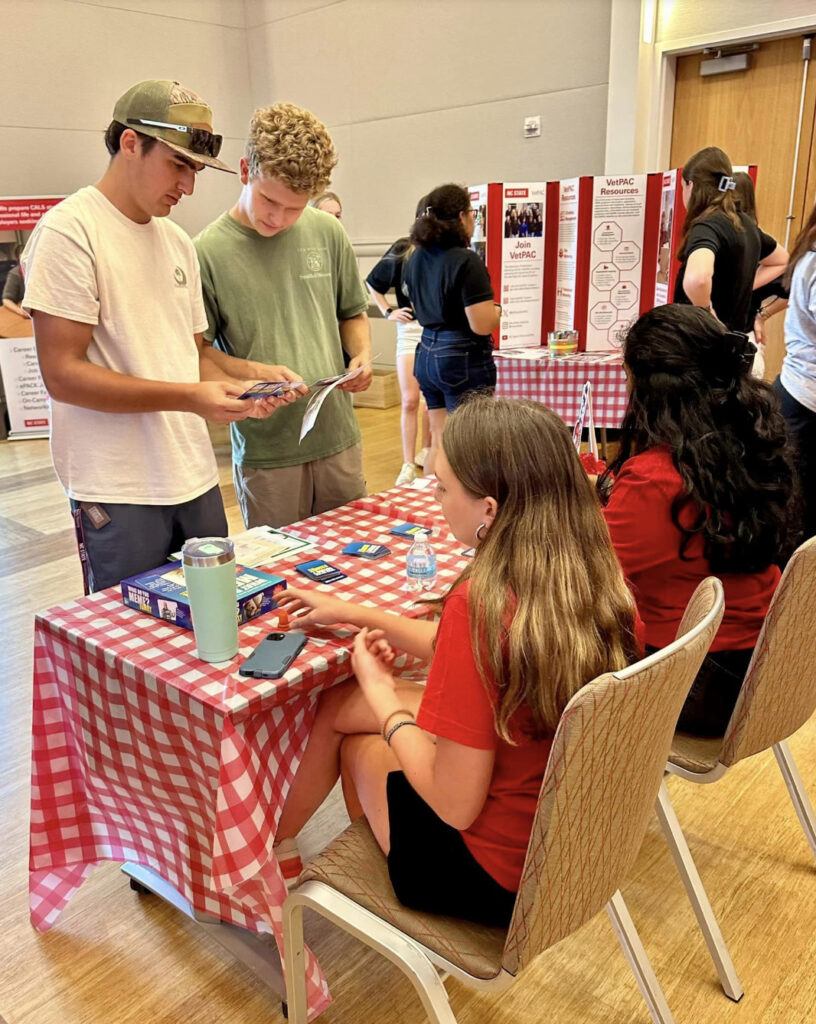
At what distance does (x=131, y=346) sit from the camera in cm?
173

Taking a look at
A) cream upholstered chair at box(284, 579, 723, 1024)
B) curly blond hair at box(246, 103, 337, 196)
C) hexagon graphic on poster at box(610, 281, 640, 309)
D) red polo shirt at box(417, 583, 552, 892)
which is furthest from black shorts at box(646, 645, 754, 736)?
hexagon graphic on poster at box(610, 281, 640, 309)

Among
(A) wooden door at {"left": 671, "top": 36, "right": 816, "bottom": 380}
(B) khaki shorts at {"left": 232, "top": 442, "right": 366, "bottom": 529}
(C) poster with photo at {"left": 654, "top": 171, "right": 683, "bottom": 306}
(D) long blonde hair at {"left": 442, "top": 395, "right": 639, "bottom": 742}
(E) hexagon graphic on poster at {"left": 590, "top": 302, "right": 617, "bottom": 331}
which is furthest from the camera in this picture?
(A) wooden door at {"left": 671, "top": 36, "right": 816, "bottom": 380}

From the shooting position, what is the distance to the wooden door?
495 centimetres

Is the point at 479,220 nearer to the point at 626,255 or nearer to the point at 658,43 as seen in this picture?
the point at 626,255

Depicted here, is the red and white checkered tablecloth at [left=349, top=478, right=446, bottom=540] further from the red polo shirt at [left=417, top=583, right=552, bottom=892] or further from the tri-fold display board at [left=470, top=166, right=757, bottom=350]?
the tri-fold display board at [left=470, top=166, right=757, bottom=350]

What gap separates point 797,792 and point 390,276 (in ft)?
11.6

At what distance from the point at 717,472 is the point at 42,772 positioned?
1382 mm

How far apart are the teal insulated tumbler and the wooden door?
16.6ft

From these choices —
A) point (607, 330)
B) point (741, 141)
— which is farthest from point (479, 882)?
point (741, 141)

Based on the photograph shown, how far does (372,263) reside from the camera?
7512 mm

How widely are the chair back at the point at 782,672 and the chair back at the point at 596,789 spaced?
285 millimetres

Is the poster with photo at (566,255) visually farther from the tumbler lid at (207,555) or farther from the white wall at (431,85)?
the tumbler lid at (207,555)

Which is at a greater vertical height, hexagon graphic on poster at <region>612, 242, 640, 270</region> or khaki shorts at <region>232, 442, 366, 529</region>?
hexagon graphic on poster at <region>612, 242, 640, 270</region>

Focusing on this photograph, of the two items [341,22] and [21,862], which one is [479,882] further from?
[341,22]
